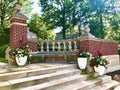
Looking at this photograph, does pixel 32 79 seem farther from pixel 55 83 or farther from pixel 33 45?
pixel 33 45

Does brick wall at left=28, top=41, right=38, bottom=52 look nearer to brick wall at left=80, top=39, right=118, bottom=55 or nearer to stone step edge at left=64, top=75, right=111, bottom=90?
brick wall at left=80, top=39, right=118, bottom=55

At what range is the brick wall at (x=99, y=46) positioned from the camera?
706 cm

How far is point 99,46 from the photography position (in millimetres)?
7941

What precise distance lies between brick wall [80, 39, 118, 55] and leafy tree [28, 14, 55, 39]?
13.7m

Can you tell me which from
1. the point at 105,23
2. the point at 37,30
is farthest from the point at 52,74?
the point at 105,23

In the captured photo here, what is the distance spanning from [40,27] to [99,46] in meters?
16.6

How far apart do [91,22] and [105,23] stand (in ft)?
8.30

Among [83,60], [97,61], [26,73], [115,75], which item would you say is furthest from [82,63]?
[115,75]

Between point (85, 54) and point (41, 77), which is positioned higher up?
point (85, 54)

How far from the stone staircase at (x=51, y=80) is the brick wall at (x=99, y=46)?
1159 mm

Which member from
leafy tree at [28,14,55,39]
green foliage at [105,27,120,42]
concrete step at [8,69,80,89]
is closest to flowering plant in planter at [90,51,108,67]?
concrete step at [8,69,80,89]

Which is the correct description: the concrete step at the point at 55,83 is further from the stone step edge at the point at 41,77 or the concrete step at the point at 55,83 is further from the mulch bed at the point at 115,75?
the mulch bed at the point at 115,75

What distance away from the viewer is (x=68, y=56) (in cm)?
787

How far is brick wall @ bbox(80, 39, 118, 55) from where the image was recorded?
7.06 m
